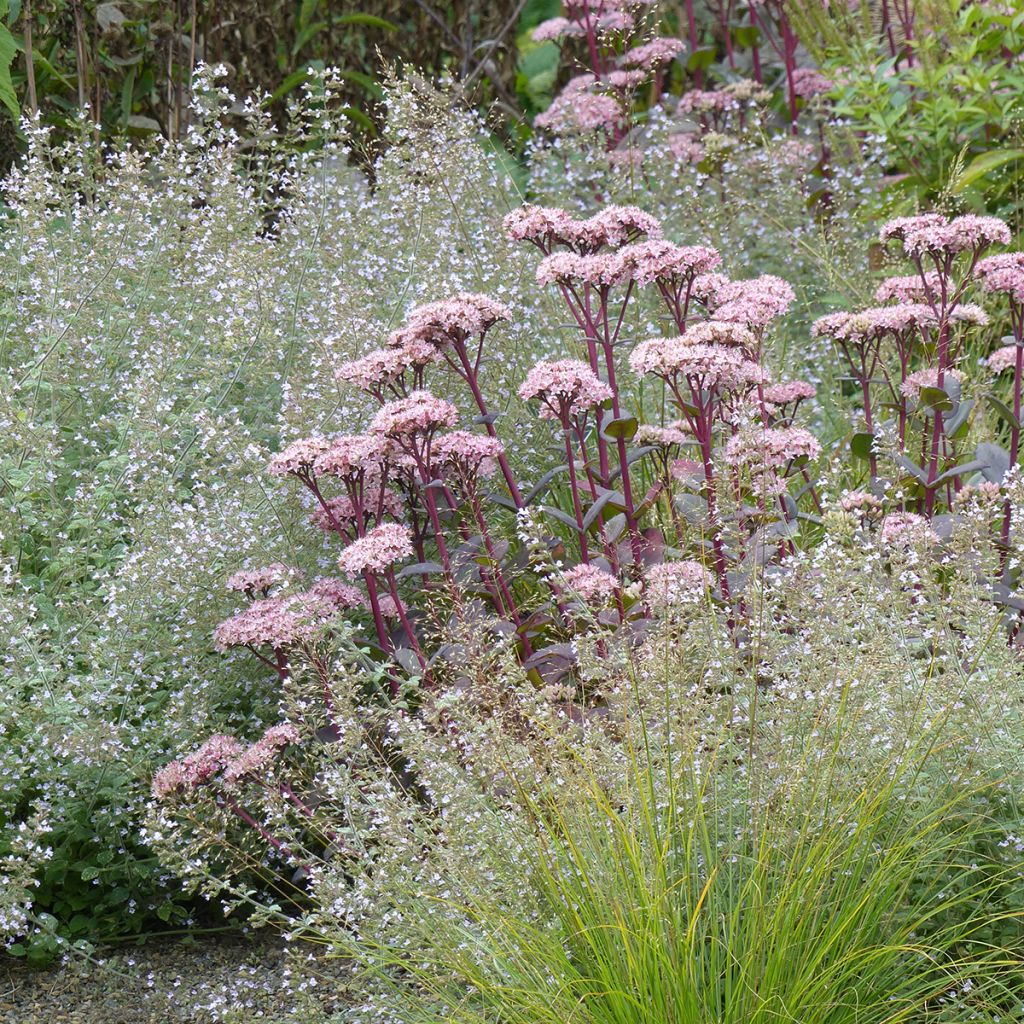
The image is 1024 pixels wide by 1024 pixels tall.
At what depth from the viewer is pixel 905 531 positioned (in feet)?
10.1

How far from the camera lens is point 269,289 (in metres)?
4.72

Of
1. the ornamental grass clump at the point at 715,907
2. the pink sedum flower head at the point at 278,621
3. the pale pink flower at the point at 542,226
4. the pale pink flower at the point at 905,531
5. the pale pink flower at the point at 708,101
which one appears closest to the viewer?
the ornamental grass clump at the point at 715,907

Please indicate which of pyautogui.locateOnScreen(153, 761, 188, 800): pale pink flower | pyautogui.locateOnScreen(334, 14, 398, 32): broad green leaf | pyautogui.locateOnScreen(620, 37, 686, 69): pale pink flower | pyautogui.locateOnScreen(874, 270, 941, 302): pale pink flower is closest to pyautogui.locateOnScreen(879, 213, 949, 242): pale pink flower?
pyautogui.locateOnScreen(874, 270, 941, 302): pale pink flower

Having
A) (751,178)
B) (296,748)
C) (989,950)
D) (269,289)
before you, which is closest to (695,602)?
(989,950)

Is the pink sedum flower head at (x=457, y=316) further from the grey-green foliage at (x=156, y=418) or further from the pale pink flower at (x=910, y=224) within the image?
the pale pink flower at (x=910, y=224)

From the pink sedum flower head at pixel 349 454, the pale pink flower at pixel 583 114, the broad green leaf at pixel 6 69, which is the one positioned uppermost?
the broad green leaf at pixel 6 69

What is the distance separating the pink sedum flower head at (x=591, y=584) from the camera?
3.33 metres

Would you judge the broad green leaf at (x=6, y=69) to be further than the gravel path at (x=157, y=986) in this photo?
Yes

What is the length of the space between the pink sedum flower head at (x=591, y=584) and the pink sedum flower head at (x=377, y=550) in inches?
15.9

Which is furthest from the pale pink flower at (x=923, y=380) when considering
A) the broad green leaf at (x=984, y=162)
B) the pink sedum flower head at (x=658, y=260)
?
the broad green leaf at (x=984, y=162)

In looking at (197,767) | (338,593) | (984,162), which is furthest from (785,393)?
(984,162)

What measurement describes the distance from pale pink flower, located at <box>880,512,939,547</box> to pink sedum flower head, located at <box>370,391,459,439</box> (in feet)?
3.45

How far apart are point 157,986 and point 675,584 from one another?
1.53 m

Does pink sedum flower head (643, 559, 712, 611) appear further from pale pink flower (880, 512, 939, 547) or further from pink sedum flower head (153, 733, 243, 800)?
pink sedum flower head (153, 733, 243, 800)
